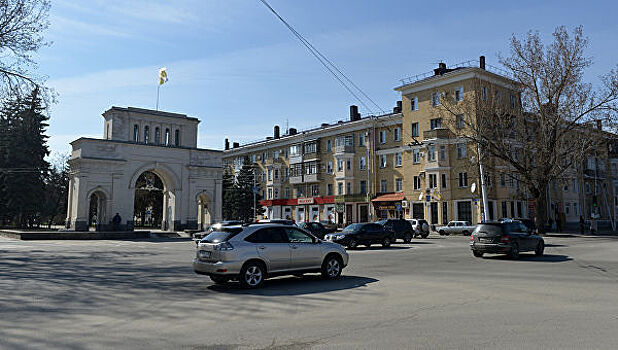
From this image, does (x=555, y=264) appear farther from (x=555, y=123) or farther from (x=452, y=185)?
(x=452, y=185)

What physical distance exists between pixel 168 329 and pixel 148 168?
4291 cm

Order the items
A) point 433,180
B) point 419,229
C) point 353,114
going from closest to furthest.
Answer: point 419,229
point 433,180
point 353,114

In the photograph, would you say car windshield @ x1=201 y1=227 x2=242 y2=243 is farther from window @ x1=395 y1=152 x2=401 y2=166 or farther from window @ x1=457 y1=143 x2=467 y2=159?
window @ x1=395 y1=152 x2=401 y2=166

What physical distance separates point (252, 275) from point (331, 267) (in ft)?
8.43

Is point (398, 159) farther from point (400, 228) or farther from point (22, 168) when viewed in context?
point (22, 168)

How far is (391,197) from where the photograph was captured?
57.7 metres

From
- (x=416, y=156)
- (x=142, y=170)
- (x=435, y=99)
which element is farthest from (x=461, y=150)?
(x=142, y=170)

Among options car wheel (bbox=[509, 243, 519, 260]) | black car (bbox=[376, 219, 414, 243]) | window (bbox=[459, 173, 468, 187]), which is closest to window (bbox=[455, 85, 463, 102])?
window (bbox=[459, 173, 468, 187])

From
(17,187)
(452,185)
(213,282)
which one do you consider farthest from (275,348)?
(17,187)

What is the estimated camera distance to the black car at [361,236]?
25.7 metres

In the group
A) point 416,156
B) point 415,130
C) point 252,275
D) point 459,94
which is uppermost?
point 459,94

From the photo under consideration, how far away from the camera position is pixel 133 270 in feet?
50.1

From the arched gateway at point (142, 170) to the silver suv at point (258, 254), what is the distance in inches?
1444

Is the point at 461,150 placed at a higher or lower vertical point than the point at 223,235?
higher
